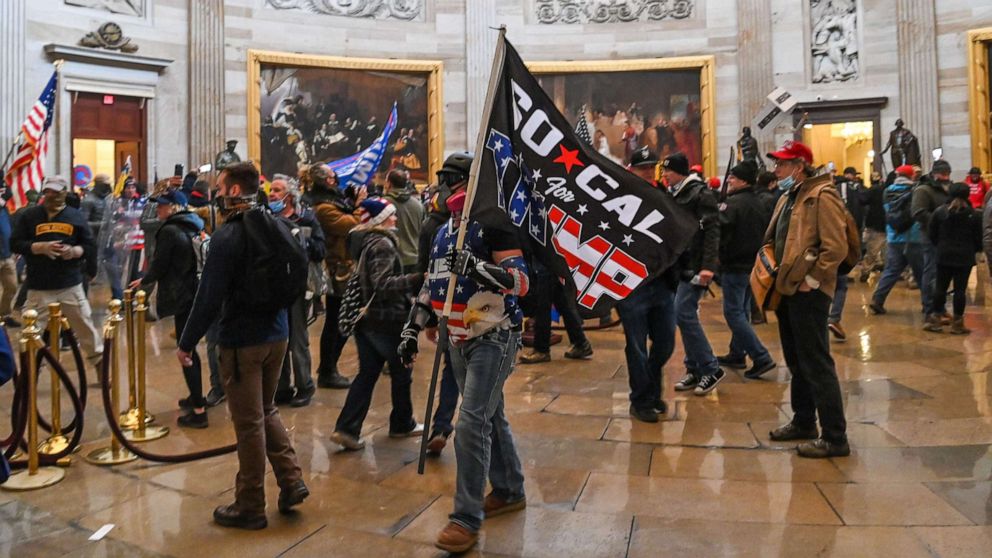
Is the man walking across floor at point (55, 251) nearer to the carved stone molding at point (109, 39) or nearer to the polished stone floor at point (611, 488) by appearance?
the polished stone floor at point (611, 488)

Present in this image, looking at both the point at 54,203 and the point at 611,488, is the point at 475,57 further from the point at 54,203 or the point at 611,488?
the point at 611,488

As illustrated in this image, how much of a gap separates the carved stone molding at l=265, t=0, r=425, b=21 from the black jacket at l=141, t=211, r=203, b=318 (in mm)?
14327

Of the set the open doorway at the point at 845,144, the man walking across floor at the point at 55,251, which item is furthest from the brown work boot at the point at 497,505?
the open doorway at the point at 845,144

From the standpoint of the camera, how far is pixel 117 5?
16.5 m

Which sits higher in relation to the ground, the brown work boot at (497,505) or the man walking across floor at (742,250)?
the man walking across floor at (742,250)

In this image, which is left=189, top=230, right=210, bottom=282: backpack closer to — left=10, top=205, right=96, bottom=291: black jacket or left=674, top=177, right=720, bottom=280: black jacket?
left=10, top=205, right=96, bottom=291: black jacket

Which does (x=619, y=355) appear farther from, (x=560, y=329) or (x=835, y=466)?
(x=835, y=466)

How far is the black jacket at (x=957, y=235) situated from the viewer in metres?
8.33

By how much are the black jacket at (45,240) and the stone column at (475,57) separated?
46.0 ft

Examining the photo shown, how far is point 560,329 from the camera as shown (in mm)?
9398

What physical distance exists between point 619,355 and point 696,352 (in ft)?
5.98

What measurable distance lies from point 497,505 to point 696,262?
2.90 metres

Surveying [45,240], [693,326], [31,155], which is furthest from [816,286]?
[31,155]

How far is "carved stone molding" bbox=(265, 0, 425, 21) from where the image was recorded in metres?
18.8
